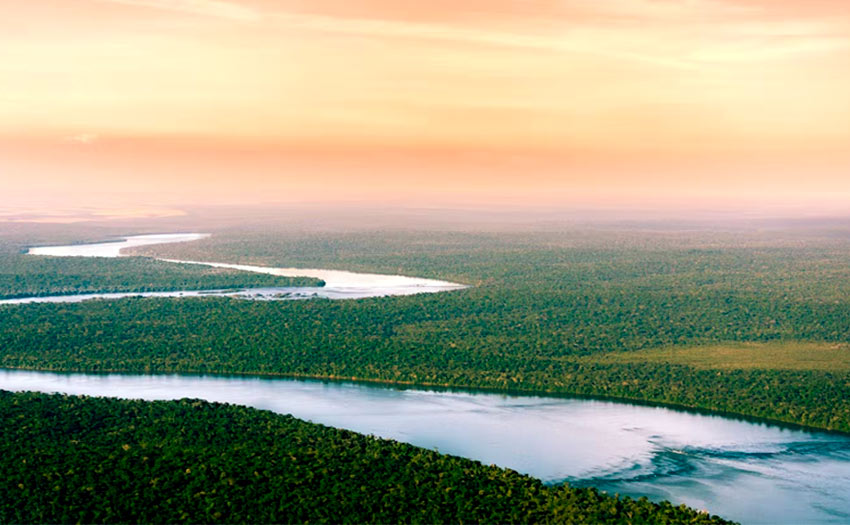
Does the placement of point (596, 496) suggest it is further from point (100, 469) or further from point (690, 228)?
point (690, 228)

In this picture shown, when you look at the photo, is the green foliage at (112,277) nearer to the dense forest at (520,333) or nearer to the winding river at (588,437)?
the dense forest at (520,333)

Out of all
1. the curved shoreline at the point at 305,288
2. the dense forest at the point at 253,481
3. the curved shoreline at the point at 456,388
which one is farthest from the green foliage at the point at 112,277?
the dense forest at the point at 253,481

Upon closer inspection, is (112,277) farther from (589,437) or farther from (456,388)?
(589,437)

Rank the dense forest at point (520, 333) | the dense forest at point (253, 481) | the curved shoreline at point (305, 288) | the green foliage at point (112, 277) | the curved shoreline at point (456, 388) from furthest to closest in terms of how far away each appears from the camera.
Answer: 1. the green foliage at point (112, 277)
2. the curved shoreline at point (305, 288)
3. the dense forest at point (520, 333)
4. the curved shoreline at point (456, 388)
5. the dense forest at point (253, 481)

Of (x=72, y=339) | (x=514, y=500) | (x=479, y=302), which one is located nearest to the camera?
(x=514, y=500)

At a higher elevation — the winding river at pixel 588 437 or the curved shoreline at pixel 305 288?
the curved shoreline at pixel 305 288

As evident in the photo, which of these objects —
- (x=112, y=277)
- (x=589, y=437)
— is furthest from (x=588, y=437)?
(x=112, y=277)

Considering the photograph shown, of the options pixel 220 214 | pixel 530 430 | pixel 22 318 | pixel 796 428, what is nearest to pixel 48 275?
pixel 22 318

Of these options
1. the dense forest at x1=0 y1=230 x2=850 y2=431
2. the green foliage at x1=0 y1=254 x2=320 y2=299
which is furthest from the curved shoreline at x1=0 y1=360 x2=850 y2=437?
the green foliage at x1=0 y1=254 x2=320 y2=299
